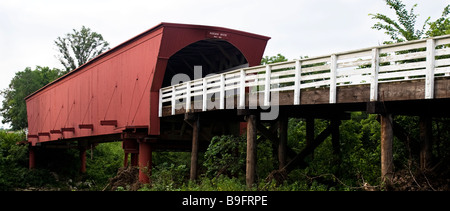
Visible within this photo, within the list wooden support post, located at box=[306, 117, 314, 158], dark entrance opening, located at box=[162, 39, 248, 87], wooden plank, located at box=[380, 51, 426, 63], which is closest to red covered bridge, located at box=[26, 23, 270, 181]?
dark entrance opening, located at box=[162, 39, 248, 87]

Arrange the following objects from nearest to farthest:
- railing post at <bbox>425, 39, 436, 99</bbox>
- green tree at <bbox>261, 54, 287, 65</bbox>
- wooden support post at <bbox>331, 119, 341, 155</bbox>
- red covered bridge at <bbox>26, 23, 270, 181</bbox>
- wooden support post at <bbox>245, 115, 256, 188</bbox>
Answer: railing post at <bbox>425, 39, 436, 99</bbox> < wooden support post at <bbox>245, 115, 256, 188</bbox> < wooden support post at <bbox>331, 119, 341, 155</bbox> < red covered bridge at <bbox>26, 23, 270, 181</bbox> < green tree at <bbox>261, 54, 287, 65</bbox>

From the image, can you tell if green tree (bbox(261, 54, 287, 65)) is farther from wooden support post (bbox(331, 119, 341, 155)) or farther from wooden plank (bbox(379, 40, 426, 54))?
wooden plank (bbox(379, 40, 426, 54))

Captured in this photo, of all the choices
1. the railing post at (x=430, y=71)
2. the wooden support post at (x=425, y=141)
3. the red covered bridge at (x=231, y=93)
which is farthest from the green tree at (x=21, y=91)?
the railing post at (x=430, y=71)

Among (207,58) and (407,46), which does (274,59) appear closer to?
(207,58)

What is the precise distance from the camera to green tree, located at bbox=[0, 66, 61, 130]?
190ft

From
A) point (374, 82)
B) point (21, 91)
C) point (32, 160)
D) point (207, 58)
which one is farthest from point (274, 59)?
point (21, 91)

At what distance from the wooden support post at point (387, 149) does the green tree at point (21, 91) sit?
5313 cm

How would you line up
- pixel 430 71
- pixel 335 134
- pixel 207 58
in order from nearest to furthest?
pixel 430 71 → pixel 335 134 → pixel 207 58

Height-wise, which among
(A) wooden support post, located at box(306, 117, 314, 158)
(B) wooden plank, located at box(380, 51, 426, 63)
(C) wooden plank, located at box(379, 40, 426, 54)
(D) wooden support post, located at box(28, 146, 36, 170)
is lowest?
(D) wooden support post, located at box(28, 146, 36, 170)

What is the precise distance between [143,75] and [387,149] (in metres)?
11.4

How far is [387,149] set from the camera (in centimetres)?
1032

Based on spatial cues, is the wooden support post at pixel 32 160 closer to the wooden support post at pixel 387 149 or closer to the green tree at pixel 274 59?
the green tree at pixel 274 59

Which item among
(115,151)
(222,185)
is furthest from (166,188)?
(115,151)

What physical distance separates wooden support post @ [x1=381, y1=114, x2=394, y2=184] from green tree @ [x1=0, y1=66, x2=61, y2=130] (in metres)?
53.1
